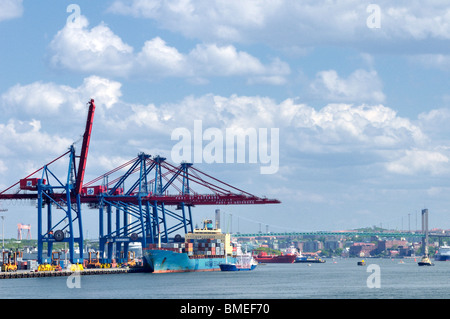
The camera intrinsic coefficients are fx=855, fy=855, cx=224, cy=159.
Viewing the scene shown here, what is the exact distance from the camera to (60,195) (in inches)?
5384

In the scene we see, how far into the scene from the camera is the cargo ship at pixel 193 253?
138 m

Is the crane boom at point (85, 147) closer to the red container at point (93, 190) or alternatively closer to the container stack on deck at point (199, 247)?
the red container at point (93, 190)

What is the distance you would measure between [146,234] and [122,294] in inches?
3208

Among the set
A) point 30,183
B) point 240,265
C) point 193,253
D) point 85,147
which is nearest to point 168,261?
point 193,253

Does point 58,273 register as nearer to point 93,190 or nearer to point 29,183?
point 29,183

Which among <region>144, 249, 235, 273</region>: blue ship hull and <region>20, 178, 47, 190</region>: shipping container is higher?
<region>20, 178, 47, 190</region>: shipping container

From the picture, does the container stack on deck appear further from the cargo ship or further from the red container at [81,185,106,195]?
the red container at [81,185,106,195]

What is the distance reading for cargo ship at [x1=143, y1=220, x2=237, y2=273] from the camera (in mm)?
137750

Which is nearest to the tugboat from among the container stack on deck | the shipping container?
the container stack on deck

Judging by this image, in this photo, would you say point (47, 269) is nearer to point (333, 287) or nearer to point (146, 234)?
point (146, 234)

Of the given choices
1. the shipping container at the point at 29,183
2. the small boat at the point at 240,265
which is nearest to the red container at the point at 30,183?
the shipping container at the point at 29,183

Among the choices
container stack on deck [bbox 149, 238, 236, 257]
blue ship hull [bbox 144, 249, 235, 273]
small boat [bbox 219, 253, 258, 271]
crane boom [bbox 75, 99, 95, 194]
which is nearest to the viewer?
crane boom [bbox 75, 99, 95, 194]

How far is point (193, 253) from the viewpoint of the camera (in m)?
148

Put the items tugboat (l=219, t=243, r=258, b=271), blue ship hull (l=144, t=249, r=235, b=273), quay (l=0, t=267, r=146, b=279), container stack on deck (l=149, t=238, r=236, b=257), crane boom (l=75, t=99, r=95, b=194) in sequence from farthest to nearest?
tugboat (l=219, t=243, r=258, b=271)
container stack on deck (l=149, t=238, r=236, b=257)
blue ship hull (l=144, t=249, r=235, b=273)
crane boom (l=75, t=99, r=95, b=194)
quay (l=0, t=267, r=146, b=279)
